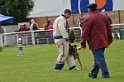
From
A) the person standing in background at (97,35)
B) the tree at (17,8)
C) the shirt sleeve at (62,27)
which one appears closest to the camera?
the person standing in background at (97,35)

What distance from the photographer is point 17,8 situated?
43.0 m

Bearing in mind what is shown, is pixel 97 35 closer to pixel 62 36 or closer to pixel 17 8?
pixel 62 36

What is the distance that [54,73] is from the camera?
1464cm

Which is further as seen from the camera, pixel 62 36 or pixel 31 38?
pixel 31 38

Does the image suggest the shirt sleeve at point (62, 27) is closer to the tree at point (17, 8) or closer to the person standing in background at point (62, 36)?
the person standing in background at point (62, 36)

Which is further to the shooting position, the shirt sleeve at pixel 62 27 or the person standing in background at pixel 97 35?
the shirt sleeve at pixel 62 27

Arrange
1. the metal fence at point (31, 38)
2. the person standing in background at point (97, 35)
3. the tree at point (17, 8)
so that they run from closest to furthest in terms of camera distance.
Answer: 1. the person standing in background at point (97, 35)
2. the metal fence at point (31, 38)
3. the tree at point (17, 8)

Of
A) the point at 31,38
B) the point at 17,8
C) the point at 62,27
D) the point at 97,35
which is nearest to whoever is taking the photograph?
the point at 97,35

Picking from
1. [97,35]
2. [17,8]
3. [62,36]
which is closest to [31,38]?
[17,8]

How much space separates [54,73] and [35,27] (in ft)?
69.9

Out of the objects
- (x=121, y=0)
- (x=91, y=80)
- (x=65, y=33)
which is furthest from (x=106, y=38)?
(x=121, y=0)

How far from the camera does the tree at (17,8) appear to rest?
42.7 meters

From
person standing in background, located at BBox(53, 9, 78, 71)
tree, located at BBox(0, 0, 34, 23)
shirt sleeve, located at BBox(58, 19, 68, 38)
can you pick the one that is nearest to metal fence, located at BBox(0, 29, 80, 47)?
tree, located at BBox(0, 0, 34, 23)

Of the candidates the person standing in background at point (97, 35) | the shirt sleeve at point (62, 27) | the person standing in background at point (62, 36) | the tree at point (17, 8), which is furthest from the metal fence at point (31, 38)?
the person standing in background at point (97, 35)
